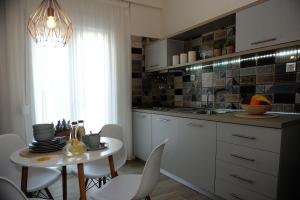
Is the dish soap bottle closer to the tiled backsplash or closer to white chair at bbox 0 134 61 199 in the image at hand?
white chair at bbox 0 134 61 199

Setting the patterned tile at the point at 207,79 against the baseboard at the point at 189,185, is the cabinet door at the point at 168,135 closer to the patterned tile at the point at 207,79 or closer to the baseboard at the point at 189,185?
the baseboard at the point at 189,185

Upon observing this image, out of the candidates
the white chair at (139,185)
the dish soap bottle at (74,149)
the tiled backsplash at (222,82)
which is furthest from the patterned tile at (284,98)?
the dish soap bottle at (74,149)

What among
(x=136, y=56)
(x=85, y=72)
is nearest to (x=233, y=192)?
(x=85, y=72)

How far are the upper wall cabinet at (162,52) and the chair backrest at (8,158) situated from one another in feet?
6.86

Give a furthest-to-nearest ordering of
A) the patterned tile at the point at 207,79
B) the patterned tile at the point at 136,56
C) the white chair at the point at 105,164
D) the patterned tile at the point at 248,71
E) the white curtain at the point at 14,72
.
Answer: the patterned tile at the point at 136,56 < the patterned tile at the point at 207,79 < the white curtain at the point at 14,72 < the patterned tile at the point at 248,71 < the white chair at the point at 105,164

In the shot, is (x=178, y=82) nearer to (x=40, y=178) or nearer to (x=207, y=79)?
(x=207, y=79)

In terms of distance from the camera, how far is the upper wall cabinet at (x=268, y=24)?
166cm

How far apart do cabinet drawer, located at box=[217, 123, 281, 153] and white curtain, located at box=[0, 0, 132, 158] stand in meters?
1.72

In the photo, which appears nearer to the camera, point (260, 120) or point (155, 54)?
point (260, 120)

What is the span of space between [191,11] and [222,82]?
4.01 feet

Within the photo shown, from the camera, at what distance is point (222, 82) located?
8.59 ft

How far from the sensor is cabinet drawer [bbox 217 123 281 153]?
5.03ft

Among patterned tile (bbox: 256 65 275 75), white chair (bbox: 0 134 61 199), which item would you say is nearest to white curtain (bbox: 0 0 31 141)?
white chair (bbox: 0 134 61 199)

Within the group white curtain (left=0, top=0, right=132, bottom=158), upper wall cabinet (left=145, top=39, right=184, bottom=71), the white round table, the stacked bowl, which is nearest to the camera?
the white round table
